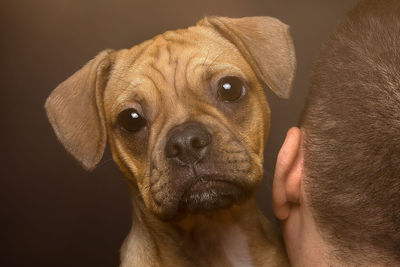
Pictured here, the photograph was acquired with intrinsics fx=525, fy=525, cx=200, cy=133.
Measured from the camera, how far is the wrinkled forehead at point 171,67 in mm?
1605

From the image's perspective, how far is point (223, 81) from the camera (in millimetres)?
1620

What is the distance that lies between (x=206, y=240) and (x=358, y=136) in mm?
691

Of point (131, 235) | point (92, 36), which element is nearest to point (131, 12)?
point (92, 36)

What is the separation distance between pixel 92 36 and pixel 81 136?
1.13ft

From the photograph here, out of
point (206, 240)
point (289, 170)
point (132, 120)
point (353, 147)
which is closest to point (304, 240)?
point (289, 170)

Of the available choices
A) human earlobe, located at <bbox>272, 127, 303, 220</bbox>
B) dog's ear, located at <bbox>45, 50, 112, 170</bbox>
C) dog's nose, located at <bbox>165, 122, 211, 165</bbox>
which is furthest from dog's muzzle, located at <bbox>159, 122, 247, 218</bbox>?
dog's ear, located at <bbox>45, 50, 112, 170</bbox>

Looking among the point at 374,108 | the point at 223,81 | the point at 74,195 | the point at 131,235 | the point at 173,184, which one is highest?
the point at 374,108

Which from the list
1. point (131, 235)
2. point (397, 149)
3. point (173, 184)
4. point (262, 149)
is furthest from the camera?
point (131, 235)

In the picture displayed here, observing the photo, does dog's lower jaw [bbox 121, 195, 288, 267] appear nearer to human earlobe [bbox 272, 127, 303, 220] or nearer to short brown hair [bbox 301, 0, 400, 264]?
human earlobe [bbox 272, 127, 303, 220]

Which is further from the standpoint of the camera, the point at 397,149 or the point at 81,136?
the point at 81,136

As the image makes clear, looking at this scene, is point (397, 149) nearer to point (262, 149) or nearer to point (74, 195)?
point (262, 149)

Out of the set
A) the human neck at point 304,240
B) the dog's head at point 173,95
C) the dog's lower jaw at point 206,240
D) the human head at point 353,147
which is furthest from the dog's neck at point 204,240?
the human head at point 353,147

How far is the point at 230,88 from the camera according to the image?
1611mm

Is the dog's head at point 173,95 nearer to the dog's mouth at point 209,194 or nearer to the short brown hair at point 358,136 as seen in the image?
the dog's mouth at point 209,194
